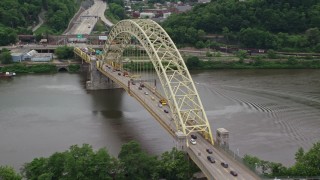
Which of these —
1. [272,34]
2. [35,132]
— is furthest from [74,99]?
[272,34]

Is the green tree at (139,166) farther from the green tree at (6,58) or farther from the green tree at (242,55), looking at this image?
the green tree at (242,55)

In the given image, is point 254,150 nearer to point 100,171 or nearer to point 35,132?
point 100,171

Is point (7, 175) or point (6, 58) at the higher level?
point (6, 58)

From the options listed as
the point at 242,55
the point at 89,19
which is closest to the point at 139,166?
the point at 242,55

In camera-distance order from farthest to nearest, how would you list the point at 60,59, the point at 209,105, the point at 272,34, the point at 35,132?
the point at 272,34, the point at 60,59, the point at 209,105, the point at 35,132

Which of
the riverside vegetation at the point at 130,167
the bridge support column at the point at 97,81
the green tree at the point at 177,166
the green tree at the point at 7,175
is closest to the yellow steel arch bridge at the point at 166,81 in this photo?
the green tree at the point at 177,166

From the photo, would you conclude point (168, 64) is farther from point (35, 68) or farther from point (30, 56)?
point (30, 56)
